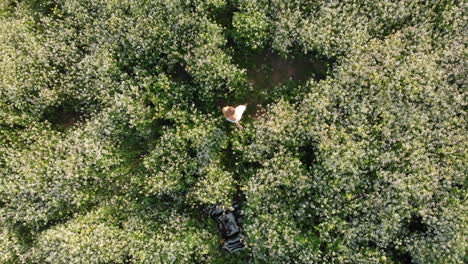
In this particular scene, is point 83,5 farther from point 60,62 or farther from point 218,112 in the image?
point 218,112

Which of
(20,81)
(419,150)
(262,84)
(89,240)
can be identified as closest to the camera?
(419,150)

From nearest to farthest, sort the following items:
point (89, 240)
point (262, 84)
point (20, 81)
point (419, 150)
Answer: point (419, 150) < point (89, 240) < point (20, 81) < point (262, 84)

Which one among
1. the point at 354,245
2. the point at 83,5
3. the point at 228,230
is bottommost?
the point at 354,245

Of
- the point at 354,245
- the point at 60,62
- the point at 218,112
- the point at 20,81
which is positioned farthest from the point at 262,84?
the point at 20,81

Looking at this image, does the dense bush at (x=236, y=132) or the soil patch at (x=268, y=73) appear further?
the soil patch at (x=268, y=73)

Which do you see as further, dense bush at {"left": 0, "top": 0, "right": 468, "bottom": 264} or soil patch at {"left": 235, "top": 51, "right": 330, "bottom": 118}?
soil patch at {"left": 235, "top": 51, "right": 330, "bottom": 118}

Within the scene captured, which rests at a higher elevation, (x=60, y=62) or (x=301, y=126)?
(x=60, y=62)

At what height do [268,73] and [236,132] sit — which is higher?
[268,73]

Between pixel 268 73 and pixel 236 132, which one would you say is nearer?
pixel 236 132
